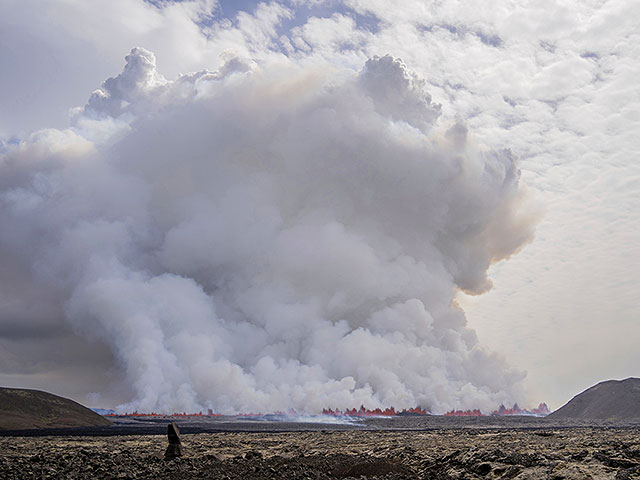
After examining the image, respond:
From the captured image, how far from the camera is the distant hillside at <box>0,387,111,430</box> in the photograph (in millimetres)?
98562

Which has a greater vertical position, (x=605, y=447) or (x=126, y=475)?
(x=605, y=447)

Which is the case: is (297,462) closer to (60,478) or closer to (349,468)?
(349,468)

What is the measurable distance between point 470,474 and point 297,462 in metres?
13.7

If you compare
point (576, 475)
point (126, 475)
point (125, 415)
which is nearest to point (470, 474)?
point (576, 475)

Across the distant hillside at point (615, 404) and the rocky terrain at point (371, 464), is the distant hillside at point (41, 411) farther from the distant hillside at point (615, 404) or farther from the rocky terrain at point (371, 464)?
the distant hillside at point (615, 404)

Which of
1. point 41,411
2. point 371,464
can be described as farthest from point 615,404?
point 371,464

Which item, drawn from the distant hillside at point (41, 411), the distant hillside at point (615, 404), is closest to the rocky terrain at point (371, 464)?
the distant hillside at point (41, 411)

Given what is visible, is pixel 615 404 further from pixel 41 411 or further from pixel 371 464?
pixel 371 464

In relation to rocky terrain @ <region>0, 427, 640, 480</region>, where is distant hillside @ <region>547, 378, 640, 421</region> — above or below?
above

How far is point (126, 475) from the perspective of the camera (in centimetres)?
3120

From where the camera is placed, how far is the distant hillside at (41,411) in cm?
9856

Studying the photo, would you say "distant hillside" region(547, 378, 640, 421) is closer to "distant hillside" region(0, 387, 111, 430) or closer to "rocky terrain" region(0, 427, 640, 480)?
"distant hillside" region(0, 387, 111, 430)

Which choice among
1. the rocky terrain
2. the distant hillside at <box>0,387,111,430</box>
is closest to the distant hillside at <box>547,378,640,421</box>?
the distant hillside at <box>0,387,111,430</box>

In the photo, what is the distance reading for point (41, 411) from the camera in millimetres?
108000
